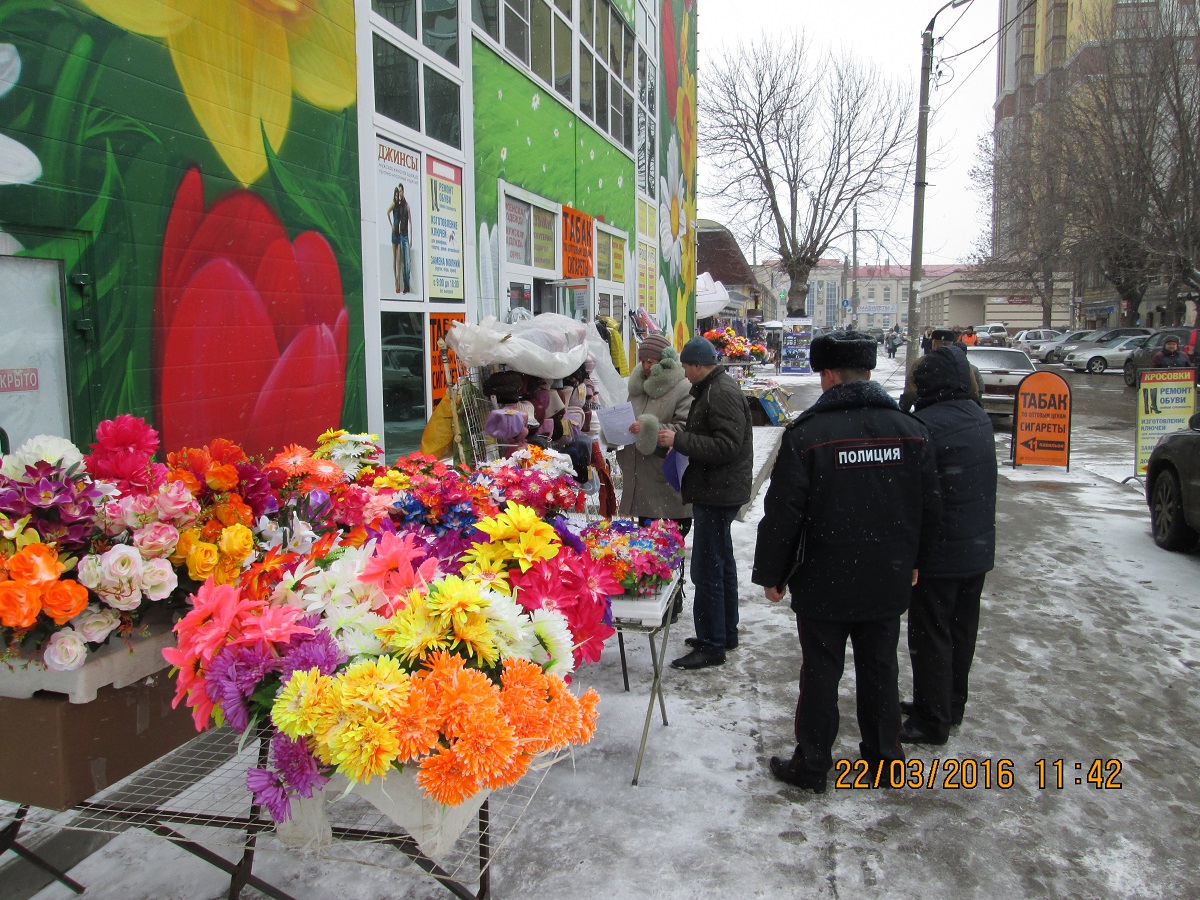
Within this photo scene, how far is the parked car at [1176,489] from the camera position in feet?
22.5

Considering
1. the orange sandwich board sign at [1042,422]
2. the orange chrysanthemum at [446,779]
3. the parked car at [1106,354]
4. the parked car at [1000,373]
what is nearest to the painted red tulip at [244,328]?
the orange chrysanthemum at [446,779]

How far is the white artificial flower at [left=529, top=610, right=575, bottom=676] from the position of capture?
229cm

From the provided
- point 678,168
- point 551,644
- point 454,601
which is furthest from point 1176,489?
point 678,168

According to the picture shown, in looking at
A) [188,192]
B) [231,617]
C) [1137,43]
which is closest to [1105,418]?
[1137,43]

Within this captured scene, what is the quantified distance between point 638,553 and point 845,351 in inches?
49.1

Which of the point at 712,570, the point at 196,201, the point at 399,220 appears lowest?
the point at 712,570

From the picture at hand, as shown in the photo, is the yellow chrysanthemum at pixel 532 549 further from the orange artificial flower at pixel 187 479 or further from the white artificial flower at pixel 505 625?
the orange artificial flower at pixel 187 479

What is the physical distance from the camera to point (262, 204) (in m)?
5.68

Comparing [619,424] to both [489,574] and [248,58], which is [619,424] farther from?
[248,58]

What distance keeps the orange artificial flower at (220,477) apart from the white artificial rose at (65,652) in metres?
0.58

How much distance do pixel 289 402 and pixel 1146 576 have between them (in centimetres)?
673

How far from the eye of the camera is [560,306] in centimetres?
1181

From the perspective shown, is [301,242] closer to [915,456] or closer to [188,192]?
[188,192]

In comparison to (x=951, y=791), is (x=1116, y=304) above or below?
above
